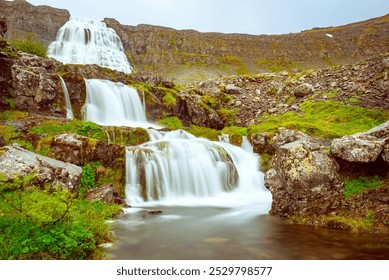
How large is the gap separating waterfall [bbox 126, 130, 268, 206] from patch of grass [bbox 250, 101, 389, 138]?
3.87m

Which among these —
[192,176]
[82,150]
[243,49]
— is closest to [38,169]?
[82,150]

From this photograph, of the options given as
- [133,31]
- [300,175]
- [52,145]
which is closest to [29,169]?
[52,145]

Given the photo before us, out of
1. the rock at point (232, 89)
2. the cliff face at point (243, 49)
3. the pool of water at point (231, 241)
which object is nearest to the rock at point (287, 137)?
the pool of water at point (231, 241)

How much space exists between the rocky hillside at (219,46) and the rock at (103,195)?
221 ft

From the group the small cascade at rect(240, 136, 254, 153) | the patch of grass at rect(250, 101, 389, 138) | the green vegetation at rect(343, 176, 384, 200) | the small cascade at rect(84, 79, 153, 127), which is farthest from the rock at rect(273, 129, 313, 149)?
the small cascade at rect(84, 79, 153, 127)

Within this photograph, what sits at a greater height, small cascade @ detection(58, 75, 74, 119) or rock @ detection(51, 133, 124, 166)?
small cascade @ detection(58, 75, 74, 119)

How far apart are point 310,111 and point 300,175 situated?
50.8ft

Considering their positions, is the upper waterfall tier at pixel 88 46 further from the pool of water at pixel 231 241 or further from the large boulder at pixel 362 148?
the large boulder at pixel 362 148

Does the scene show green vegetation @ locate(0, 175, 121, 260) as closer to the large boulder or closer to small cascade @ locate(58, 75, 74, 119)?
the large boulder

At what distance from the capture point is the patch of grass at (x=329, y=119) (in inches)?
677

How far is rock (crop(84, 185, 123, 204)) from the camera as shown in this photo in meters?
9.38

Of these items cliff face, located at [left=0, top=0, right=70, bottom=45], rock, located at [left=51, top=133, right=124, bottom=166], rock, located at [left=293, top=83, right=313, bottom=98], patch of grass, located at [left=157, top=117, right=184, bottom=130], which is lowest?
rock, located at [left=51, top=133, right=124, bottom=166]

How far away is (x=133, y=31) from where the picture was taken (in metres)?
96.2
